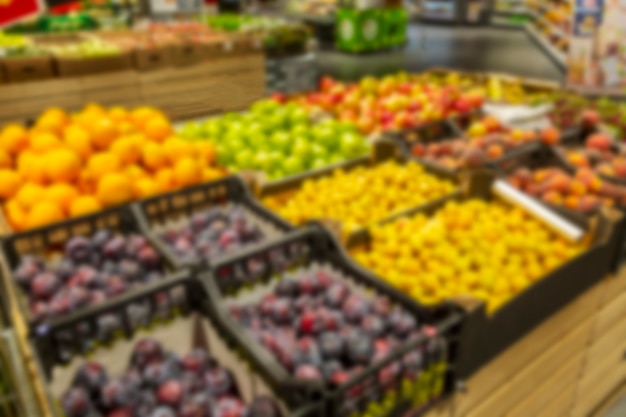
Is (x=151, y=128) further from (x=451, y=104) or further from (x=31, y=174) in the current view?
(x=451, y=104)

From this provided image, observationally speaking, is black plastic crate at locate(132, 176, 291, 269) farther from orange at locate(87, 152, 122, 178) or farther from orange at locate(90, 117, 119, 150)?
orange at locate(90, 117, 119, 150)

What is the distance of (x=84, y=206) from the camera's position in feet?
6.52

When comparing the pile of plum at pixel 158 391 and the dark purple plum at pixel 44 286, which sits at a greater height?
the dark purple plum at pixel 44 286

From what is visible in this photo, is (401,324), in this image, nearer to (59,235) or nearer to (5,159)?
(59,235)

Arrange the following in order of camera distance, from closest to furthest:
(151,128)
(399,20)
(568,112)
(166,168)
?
(166,168), (151,128), (568,112), (399,20)

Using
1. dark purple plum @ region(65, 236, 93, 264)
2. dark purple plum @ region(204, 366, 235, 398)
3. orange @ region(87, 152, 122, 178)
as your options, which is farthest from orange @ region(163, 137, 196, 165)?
dark purple plum @ region(204, 366, 235, 398)

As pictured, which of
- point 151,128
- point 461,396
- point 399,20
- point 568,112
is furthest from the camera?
point 399,20

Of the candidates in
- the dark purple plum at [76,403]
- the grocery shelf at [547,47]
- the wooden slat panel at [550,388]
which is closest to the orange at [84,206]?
the dark purple plum at [76,403]

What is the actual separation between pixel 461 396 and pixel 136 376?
0.91 meters

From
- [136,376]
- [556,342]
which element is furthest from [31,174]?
[556,342]

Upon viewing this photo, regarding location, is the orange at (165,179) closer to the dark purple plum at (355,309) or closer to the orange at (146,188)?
the orange at (146,188)

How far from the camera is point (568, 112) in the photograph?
3.31 m

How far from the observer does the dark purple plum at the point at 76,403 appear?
1.20 meters

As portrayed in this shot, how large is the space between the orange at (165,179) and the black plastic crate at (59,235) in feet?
0.87
